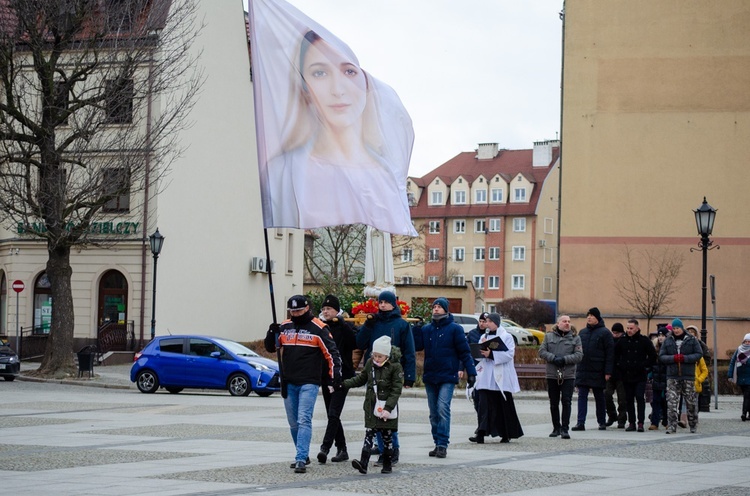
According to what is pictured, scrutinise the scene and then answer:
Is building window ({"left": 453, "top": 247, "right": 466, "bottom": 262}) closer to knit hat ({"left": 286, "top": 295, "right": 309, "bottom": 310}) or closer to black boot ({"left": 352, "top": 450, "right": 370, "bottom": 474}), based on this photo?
knit hat ({"left": 286, "top": 295, "right": 309, "bottom": 310})

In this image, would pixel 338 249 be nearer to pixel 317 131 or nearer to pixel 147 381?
pixel 147 381

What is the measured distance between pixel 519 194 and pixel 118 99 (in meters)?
76.8

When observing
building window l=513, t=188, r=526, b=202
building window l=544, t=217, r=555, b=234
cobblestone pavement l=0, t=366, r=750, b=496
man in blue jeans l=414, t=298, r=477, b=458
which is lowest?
cobblestone pavement l=0, t=366, r=750, b=496

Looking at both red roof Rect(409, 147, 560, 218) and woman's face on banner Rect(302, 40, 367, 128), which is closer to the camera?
woman's face on banner Rect(302, 40, 367, 128)

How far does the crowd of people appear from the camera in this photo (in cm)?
1319

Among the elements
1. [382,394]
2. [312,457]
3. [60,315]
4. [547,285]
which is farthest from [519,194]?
[382,394]

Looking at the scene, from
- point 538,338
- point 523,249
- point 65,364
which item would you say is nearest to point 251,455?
point 65,364

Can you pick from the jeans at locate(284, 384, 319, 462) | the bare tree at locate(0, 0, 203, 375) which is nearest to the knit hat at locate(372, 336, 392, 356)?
the jeans at locate(284, 384, 319, 462)

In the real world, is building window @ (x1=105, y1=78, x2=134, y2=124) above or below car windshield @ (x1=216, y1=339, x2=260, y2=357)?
above

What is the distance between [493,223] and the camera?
10956 centimetres

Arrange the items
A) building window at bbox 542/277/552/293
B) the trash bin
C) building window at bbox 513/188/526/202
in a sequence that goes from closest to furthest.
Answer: the trash bin → building window at bbox 513/188/526/202 → building window at bbox 542/277/552/293

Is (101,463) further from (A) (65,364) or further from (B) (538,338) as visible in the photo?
(B) (538,338)

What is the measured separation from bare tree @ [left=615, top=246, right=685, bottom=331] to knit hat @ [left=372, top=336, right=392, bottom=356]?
35.4 metres

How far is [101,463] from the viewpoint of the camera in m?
13.6
